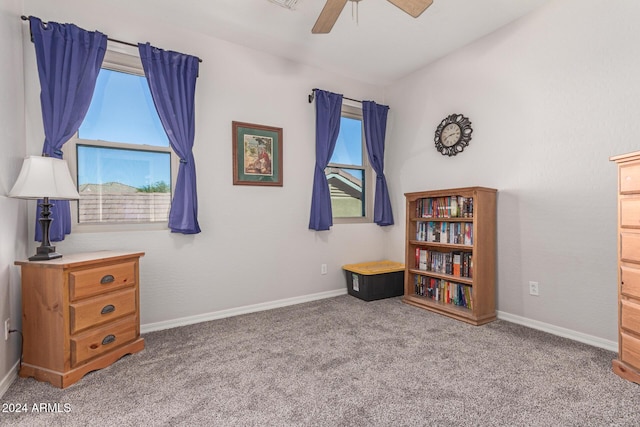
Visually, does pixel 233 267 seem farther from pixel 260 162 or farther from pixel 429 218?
pixel 429 218

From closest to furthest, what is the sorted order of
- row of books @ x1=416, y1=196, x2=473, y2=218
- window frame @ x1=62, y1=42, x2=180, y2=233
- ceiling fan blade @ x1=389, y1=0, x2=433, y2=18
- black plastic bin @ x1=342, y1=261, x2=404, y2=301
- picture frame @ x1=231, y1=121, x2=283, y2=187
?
ceiling fan blade @ x1=389, y1=0, x2=433, y2=18 → window frame @ x1=62, y1=42, x2=180, y2=233 → row of books @ x1=416, y1=196, x2=473, y2=218 → picture frame @ x1=231, y1=121, x2=283, y2=187 → black plastic bin @ x1=342, y1=261, x2=404, y2=301

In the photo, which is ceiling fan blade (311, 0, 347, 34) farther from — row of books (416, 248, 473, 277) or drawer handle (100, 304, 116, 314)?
drawer handle (100, 304, 116, 314)

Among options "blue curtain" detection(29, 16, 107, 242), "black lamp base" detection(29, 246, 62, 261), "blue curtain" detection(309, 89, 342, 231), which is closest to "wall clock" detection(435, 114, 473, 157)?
"blue curtain" detection(309, 89, 342, 231)

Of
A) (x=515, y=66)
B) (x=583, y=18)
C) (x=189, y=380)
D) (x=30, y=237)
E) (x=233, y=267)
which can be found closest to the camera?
(x=189, y=380)

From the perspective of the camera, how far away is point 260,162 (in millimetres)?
3232

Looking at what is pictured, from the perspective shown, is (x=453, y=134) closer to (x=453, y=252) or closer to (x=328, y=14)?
(x=453, y=252)

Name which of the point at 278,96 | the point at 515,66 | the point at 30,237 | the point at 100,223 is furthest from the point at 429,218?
the point at 30,237

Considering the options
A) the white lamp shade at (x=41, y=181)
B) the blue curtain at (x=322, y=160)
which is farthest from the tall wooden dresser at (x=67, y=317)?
the blue curtain at (x=322, y=160)

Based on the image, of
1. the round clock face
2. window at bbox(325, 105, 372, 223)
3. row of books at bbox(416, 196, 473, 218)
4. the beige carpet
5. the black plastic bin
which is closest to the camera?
the beige carpet

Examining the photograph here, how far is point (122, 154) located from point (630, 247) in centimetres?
364

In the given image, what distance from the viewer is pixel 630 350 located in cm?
178

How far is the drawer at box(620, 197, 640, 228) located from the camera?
1.74 m

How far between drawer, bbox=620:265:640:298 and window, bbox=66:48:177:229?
10.9 feet

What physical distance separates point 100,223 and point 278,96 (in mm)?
2068
